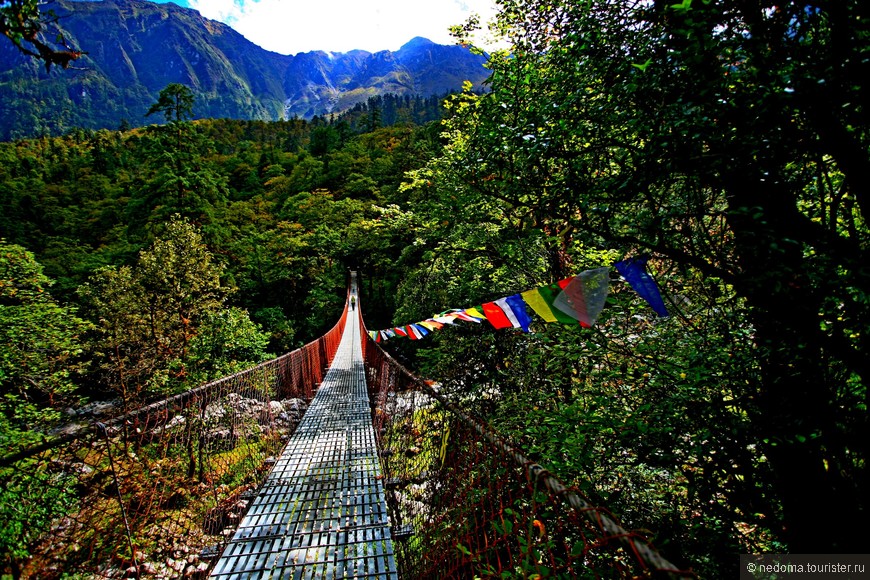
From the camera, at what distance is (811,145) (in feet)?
4.40

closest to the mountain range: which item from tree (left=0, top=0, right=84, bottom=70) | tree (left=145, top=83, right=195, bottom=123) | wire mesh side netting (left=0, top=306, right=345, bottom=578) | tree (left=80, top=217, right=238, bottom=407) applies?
tree (left=145, top=83, right=195, bottom=123)

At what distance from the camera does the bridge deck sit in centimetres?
208

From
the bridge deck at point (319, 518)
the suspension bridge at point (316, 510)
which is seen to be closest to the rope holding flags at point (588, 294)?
the suspension bridge at point (316, 510)

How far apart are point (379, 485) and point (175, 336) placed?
24.2 ft

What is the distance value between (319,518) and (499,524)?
5.77 feet

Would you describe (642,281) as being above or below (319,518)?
above

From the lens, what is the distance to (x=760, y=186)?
56.9 inches

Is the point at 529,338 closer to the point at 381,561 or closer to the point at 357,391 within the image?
the point at 381,561

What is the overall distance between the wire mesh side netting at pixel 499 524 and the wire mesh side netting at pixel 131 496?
52.4 inches

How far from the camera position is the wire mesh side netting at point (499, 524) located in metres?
0.79

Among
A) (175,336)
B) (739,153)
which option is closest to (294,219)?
(175,336)

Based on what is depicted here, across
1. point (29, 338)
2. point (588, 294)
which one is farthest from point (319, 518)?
point (29, 338)

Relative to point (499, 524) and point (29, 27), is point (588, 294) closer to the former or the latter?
point (499, 524)

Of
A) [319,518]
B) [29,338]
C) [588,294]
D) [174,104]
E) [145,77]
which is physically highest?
[145,77]
